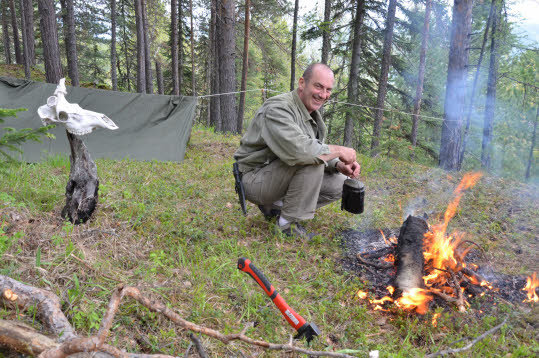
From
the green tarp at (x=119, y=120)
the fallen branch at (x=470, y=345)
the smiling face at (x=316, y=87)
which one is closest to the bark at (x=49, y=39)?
the green tarp at (x=119, y=120)

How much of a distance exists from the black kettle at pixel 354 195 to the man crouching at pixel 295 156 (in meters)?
0.19

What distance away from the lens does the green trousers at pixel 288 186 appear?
3215 millimetres

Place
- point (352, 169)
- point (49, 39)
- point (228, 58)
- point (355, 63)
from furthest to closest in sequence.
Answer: point (355, 63), point (228, 58), point (49, 39), point (352, 169)

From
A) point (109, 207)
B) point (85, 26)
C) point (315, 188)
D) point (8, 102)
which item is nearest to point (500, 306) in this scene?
point (315, 188)

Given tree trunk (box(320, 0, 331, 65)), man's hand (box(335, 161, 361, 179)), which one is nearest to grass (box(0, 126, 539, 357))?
man's hand (box(335, 161, 361, 179))

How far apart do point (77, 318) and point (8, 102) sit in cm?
567

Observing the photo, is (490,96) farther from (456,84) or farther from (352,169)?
(352,169)

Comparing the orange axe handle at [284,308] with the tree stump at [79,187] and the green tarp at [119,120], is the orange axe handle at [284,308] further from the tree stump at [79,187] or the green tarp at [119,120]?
the green tarp at [119,120]

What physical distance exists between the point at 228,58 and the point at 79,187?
7.47 m

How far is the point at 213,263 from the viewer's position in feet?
8.84

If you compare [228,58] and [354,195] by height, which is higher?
[228,58]

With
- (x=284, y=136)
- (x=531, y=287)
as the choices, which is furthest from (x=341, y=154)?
(x=531, y=287)

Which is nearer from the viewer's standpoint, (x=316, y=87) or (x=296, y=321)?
(x=296, y=321)

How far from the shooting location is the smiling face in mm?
3125
